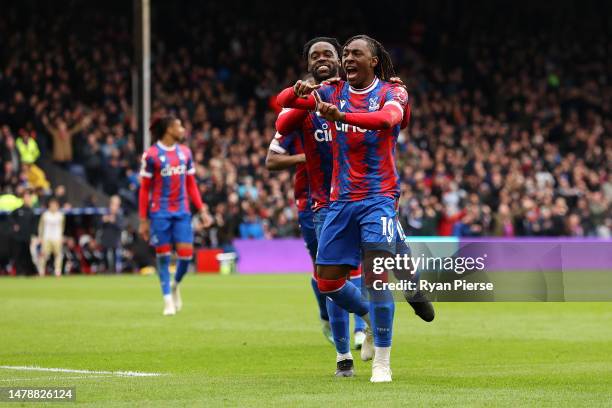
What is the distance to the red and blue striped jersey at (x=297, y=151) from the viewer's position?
11.0 meters

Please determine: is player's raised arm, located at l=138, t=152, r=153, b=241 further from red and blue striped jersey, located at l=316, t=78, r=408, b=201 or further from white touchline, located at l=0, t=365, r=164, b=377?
red and blue striped jersey, located at l=316, t=78, r=408, b=201

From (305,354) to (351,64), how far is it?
3.68 metres

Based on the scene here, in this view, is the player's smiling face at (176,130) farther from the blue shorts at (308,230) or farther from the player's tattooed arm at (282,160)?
the player's tattooed arm at (282,160)

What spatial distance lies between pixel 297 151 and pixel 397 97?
2453mm

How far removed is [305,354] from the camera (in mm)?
11719

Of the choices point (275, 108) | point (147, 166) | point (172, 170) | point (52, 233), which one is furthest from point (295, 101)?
point (275, 108)

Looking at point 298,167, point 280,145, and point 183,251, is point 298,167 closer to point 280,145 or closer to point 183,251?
point 280,145

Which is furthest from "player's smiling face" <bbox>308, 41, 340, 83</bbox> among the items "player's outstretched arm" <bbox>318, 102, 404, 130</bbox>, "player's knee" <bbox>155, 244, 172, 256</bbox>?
"player's knee" <bbox>155, 244, 172, 256</bbox>

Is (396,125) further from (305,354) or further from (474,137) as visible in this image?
(474,137)

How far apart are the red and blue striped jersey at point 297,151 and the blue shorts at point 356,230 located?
1.64 metres

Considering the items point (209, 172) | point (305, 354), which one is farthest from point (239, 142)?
point (305, 354)

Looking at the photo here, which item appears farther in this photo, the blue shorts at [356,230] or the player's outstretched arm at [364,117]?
the blue shorts at [356,230]

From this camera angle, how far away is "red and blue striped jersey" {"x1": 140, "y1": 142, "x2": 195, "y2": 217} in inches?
676

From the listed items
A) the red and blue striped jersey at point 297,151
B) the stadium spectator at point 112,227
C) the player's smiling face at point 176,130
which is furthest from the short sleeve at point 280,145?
the stadium spectator at point 112,227
